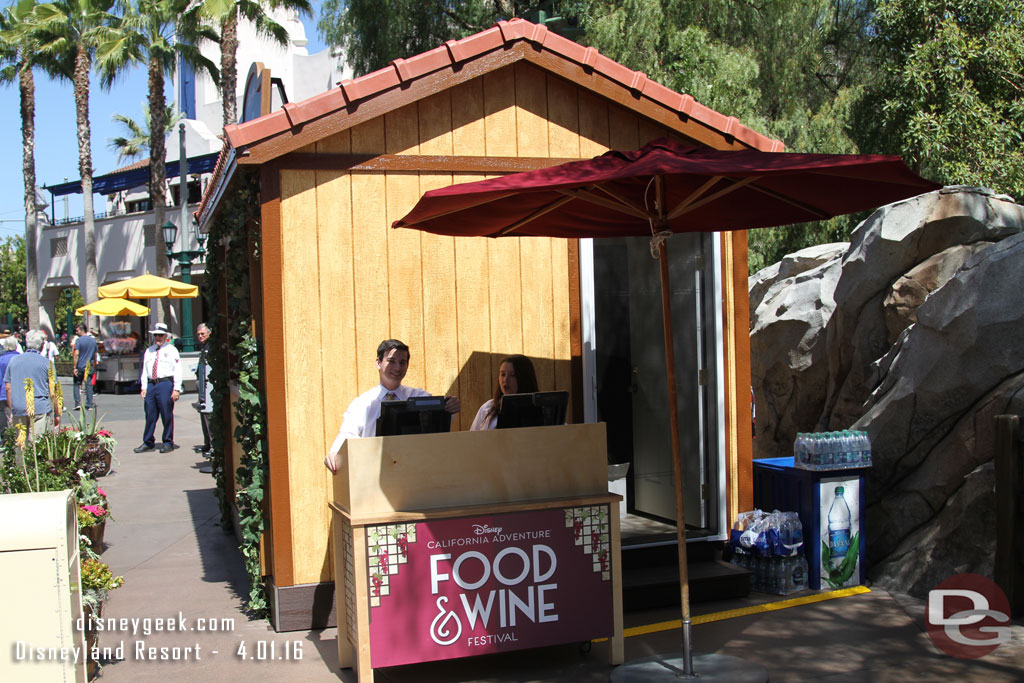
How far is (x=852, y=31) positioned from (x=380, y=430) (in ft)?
64.7

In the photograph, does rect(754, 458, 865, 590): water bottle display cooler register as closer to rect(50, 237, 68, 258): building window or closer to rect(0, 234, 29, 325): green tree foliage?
rect(50, 237, 68, 258): building window

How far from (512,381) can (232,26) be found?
2175 centimetres

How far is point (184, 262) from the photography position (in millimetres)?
24312

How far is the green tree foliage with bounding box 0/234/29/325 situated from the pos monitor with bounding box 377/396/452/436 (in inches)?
1934

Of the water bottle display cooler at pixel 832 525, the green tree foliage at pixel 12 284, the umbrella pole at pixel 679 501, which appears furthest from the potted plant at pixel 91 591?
the green tree foliage at pixel 12 284

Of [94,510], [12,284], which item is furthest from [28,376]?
[12,284]

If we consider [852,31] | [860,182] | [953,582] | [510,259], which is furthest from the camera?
[852,31]

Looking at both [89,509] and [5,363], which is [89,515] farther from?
[5,363]

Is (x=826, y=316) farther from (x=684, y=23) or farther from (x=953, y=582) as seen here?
(x=684, y=23)

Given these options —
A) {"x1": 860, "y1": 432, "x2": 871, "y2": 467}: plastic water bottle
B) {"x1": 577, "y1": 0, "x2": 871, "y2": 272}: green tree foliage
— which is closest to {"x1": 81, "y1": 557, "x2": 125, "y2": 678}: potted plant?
{"x1": 860, "y1": 432, "x2": 871, "y2": 467}: plastic water bottle

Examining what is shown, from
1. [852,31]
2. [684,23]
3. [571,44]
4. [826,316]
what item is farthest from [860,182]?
[852,31]

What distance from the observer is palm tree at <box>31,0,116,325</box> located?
2906 centimetres

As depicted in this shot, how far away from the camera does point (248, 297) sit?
644cm

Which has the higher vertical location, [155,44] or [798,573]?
[155,44]
